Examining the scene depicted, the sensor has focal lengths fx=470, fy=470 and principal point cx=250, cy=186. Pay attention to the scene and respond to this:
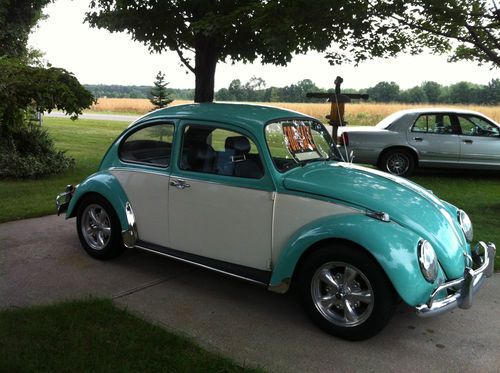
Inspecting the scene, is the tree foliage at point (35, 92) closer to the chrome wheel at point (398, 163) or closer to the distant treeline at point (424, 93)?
the chrome wheel at point (398, 163)

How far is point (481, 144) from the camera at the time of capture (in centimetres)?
1056

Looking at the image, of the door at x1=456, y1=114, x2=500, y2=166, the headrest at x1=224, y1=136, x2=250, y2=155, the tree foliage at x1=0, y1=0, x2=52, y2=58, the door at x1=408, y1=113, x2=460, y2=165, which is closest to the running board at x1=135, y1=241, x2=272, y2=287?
the headrest at x1=224, y1=136, x2=250, y2=155

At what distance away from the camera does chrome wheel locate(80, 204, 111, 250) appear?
4.91 metres

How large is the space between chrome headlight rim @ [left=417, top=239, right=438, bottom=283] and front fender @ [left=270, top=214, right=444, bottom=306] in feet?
0.11

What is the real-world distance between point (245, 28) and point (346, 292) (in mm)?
6058

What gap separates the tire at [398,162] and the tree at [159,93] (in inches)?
759

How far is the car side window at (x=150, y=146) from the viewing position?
447 centimetres

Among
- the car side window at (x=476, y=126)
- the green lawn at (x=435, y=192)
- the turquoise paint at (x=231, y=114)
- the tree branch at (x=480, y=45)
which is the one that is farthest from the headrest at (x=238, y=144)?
the car side window at (x=476, y=126)

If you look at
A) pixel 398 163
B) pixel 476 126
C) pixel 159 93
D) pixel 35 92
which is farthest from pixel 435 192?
pixel 159 93

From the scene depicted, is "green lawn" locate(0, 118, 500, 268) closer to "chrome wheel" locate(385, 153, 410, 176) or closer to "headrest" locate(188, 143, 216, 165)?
"chrome wheel" locate(385, 153, 410, 176)

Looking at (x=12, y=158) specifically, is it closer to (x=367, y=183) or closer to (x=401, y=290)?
(x=367, y=183)

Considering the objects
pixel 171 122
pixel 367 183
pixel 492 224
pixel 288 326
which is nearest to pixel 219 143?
pixel 171 122

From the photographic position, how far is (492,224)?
658 cm

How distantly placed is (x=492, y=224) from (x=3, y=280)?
20.0 feet
